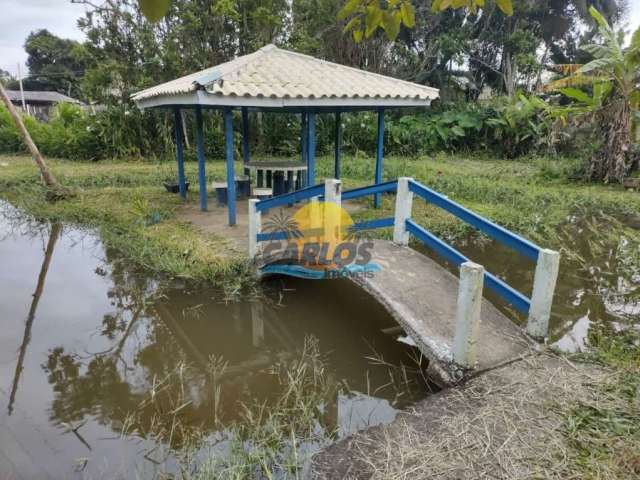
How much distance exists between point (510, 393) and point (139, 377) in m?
2.95

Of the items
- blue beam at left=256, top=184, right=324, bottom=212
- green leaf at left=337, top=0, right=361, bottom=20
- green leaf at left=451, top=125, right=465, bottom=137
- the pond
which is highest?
green leaf at left=337, top=0, right=361, bottom=20

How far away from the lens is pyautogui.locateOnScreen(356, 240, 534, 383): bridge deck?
343cm

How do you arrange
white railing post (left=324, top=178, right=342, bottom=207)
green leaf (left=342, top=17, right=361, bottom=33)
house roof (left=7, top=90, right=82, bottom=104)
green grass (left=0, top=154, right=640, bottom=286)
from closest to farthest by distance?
green leaf (left=342, top=17, right=361, bottom=33) → white railing post (left=324, top=178, right=342, bottom=207) → green grass (left=0, top=154, right=640, bottom=286) → house roof (left=7, top=90, right=82, bottom=104)

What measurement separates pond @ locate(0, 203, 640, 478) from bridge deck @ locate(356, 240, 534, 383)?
45cm

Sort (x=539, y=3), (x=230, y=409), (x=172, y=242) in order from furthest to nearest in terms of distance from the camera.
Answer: (x=539, y=3)
(x=172, y=242)
(x=230, y=409)

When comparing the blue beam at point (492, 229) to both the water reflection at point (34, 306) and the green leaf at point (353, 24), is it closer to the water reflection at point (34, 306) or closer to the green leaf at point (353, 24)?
the green leaf at point (353, 24)

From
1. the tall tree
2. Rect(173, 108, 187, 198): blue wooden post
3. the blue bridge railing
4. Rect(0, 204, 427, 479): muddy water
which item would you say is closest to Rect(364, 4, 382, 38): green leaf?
the blue bridge railing

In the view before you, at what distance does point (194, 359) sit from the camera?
4.16m

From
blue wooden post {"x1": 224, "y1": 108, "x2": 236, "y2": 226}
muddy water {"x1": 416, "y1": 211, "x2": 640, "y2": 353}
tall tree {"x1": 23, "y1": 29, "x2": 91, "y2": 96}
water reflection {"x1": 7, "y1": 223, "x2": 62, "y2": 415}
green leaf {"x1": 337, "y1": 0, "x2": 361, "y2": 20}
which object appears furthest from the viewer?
tall tree {"x1": 23, "y1": 29, "x2": 91, "y2": 96}

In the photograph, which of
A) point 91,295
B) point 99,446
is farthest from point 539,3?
point 99,446

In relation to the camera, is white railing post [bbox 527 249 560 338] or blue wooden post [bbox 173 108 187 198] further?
blue wooden post [bbox 173 108 187 198]

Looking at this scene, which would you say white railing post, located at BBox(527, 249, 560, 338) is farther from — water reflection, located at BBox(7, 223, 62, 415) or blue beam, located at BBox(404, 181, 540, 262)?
water reflection, located at BBox(7, 223, 62, 415)

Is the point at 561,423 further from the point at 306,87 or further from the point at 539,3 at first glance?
the point at 539,3

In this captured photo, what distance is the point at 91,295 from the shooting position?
5484 mm
